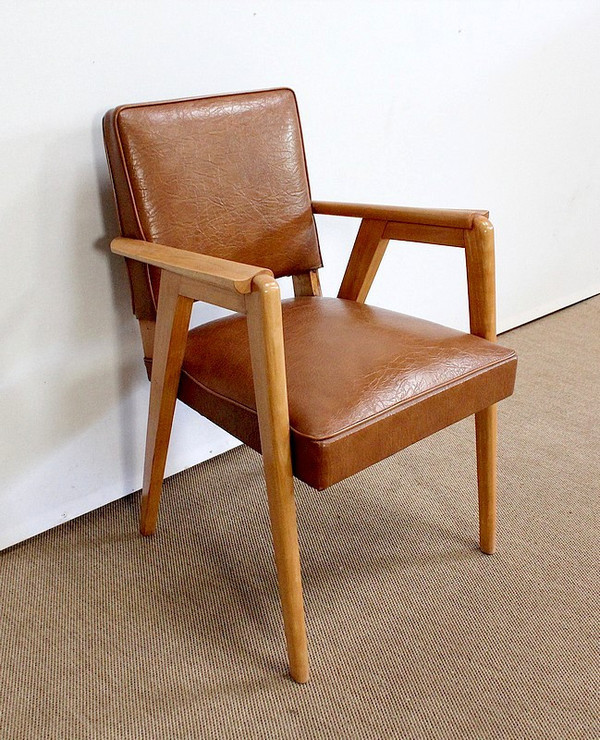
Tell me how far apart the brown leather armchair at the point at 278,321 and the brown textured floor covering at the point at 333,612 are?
91 mm

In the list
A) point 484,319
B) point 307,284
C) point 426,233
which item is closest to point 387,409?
point 484,319

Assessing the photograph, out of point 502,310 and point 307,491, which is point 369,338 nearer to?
point 307,491

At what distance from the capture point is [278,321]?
37.2 inches

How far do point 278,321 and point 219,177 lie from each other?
0.47m

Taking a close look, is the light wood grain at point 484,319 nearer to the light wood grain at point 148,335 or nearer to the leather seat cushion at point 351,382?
the leather seat cushion at point 351,382

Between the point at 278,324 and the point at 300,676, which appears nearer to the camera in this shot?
the point at 278,324

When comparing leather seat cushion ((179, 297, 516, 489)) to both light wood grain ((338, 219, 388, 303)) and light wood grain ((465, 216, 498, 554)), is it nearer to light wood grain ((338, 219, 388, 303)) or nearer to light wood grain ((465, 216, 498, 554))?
light wood grain ((465, 216, 498, 554))

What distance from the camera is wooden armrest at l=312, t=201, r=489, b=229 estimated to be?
1.21 meters

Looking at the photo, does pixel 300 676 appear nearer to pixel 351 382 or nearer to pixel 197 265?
pixel 351 382

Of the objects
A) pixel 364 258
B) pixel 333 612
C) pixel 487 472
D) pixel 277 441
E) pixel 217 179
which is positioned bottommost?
pixel 333 612

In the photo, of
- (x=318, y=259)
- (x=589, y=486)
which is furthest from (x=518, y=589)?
(x=318, y=259)

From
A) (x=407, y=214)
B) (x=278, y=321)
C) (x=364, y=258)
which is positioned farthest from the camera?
(x=364, y=258)

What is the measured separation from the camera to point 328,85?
1658mm

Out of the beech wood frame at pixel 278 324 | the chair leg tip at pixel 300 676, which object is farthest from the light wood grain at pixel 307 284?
the chair leg tip at pixel 300 676
